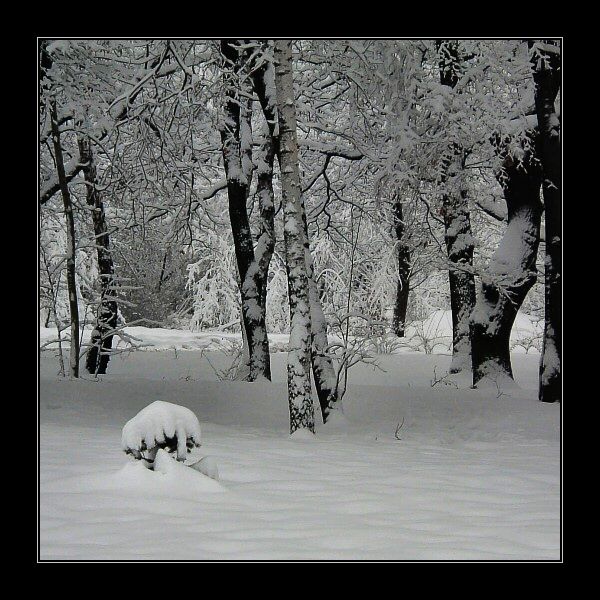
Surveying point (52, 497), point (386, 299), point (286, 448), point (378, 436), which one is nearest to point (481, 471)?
point (286, 448)

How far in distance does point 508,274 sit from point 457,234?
2543mm

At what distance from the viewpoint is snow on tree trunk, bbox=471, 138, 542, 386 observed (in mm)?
11867

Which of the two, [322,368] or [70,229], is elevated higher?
[70,229]

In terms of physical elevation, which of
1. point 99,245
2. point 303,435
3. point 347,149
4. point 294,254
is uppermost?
point 347,149

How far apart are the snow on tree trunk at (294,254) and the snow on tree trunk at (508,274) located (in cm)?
399

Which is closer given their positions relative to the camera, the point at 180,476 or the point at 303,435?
the point at 180,476

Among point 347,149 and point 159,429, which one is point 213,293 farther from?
point 159,429

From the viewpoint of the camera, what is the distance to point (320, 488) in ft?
17.9

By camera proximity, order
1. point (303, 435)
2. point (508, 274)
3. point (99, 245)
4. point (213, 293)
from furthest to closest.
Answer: point (213, 293), point (99, 245), point (508, 274), point (303, 435)

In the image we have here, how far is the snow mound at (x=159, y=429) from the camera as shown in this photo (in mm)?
5168

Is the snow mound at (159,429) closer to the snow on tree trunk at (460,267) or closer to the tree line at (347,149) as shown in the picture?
the tree line at (347,149)

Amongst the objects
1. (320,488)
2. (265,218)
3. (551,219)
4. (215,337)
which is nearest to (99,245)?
(265,218)

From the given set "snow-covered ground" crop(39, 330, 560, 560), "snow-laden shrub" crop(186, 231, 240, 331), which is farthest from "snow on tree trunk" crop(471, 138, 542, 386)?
"snow-laden shrub" crop(186, 231, 240, 331)

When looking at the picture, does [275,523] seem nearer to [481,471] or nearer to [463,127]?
[481,471]
